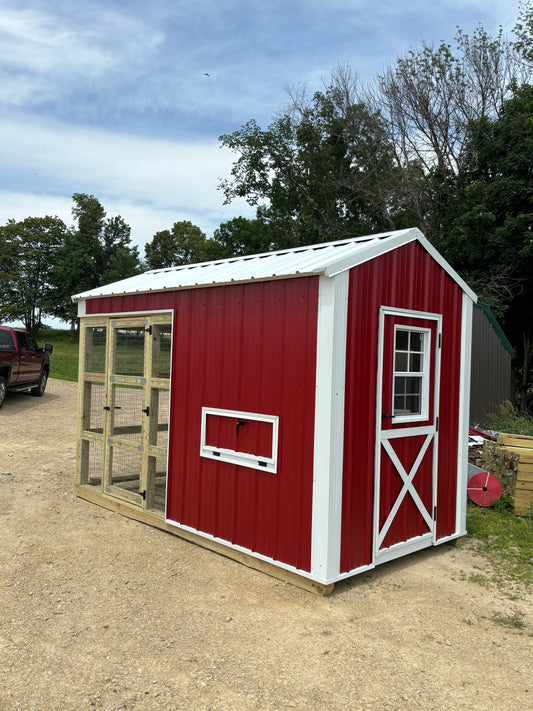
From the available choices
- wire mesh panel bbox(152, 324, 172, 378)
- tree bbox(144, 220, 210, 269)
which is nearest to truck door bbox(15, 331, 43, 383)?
wire mesh panel bbox(152, 324, 172, 378)

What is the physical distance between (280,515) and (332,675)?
1536mm

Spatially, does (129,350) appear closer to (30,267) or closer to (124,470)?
(124,470)

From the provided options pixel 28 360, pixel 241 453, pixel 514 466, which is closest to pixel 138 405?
pixel 241 453

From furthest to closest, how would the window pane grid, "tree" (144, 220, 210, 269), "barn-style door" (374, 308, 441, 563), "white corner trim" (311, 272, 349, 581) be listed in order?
"tree" (144, 220, 210, 269) < the window pane grid < "barn-style door" (374, 308, 441, 563) < "white corner trim" (311, 272, 349, 581)

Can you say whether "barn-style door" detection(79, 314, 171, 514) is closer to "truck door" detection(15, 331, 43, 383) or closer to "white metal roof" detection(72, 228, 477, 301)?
"white metal roof" detection(72, 228, 477, 301)

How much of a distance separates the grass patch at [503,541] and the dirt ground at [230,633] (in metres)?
0.21

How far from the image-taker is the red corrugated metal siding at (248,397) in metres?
4.56

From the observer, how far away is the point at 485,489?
704cm

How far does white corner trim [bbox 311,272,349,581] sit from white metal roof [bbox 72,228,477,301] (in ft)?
0.68

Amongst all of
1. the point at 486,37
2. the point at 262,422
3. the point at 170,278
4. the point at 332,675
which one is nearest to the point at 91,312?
the point at 170,278

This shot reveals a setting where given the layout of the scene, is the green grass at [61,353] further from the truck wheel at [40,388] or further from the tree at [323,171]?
the tree at [323,171]

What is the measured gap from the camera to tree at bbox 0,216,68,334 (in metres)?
41.5

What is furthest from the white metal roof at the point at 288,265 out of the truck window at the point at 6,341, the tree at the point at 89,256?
the tree at the point at 89,256

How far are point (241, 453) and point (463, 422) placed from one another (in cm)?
241
